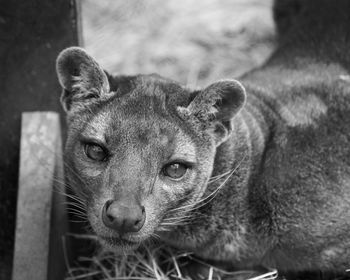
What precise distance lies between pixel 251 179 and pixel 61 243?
5.80ft

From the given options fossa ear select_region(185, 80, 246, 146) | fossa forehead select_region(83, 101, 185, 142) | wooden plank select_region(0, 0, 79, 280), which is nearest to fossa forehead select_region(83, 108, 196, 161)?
fossa forehead select_region(83, 101, 185, 142)

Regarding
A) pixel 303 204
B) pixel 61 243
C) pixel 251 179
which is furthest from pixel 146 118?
pixel 61 243

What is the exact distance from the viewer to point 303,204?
446cm

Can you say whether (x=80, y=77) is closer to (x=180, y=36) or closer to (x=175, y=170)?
(x=175, y=170)

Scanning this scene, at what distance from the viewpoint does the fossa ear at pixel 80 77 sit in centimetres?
424

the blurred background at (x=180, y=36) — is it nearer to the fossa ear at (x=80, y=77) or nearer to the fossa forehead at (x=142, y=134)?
the fossa ear at (x=80, y=77)

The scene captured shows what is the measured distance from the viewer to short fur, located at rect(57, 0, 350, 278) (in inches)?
157

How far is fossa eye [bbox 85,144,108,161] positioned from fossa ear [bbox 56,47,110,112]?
409 millimetres

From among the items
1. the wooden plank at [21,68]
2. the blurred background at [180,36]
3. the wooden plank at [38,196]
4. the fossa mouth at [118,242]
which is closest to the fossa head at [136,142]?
the fossa mouth at [118,242]

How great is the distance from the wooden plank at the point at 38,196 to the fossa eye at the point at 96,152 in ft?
2.13

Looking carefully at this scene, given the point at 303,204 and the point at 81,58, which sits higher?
the point at 81,58

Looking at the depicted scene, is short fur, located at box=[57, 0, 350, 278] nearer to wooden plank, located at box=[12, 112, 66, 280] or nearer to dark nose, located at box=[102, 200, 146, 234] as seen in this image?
dark nose, located at box=[102, 200, 146, 234]

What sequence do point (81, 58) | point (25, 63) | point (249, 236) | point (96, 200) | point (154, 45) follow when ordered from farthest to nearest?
point (154, 45)
point (25, 63)
point (249, 236)
point (81, 58)
point (96, 200)

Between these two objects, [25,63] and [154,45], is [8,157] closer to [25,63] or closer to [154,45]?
[25,63]
